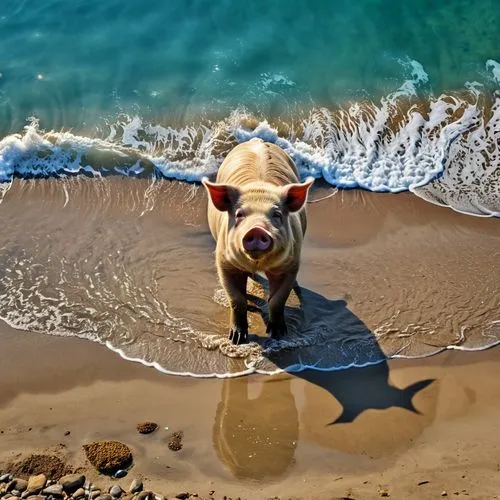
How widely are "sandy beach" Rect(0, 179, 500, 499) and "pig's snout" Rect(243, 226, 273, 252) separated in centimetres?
145

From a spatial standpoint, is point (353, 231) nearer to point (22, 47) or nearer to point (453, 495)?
point (453, 495)

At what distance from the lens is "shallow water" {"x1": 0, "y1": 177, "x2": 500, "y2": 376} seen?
7465mm

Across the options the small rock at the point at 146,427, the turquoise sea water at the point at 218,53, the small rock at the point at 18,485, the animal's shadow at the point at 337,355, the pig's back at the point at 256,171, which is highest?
the turquoise sea water at the point at 218,53

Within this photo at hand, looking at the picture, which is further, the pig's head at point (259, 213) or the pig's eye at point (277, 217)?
the pig's eye at point (277, 217)

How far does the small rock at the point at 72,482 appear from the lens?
5602mm

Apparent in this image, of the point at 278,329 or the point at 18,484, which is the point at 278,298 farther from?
the point at 18,484

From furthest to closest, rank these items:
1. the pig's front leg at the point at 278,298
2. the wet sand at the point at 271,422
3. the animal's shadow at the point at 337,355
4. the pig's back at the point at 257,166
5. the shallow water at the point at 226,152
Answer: the shallow water at the point at 226,152, the pig's back at the point at 257,166, the pig's front leg at the point at 278,298, the animal's shadow at the point at 337,355, the wet sand at the point at 271,422

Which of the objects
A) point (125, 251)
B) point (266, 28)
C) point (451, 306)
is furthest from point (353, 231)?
point (266, 28)

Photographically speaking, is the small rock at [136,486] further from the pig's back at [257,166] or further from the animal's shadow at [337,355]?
the pig's back at [257,166]

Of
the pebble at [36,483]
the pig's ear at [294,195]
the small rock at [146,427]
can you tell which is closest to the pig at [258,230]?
the pig's ear at [294,195]

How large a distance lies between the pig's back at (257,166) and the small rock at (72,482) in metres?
3.26

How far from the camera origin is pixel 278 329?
7539mm

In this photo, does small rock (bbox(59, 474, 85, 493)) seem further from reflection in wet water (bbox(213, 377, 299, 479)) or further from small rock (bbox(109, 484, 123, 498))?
reflection in wet water (bbox(213, 377, 299, 479))

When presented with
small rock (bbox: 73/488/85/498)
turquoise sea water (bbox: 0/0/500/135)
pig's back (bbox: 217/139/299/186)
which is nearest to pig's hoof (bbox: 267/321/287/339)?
pig's back (bbox: 217/139/299/186)
